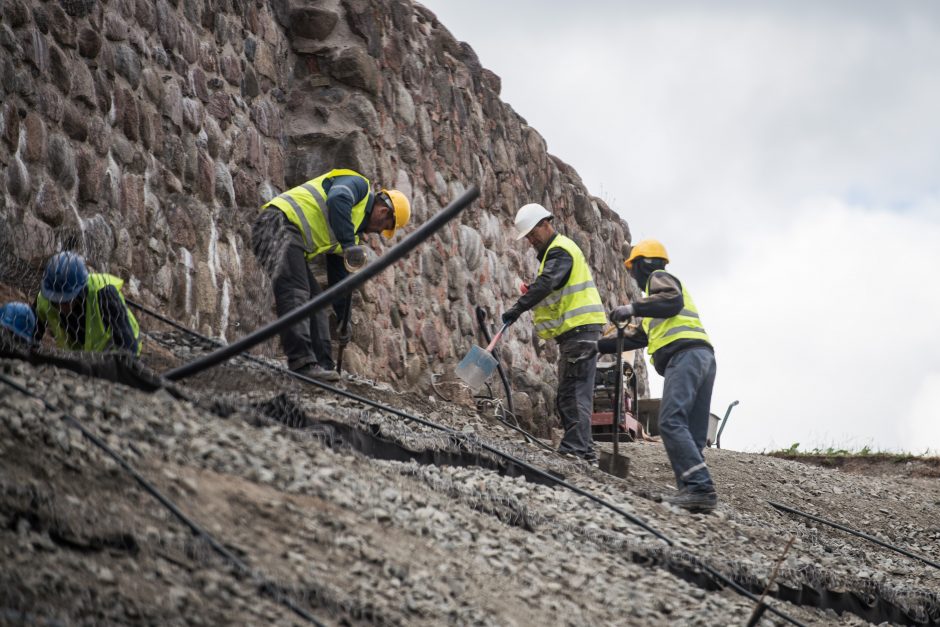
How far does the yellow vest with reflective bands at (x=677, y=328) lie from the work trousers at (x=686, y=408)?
3.8 inches

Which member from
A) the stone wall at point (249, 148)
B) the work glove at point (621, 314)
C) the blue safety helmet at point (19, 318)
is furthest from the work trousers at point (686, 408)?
the blue safety helmet at point (19, 318)

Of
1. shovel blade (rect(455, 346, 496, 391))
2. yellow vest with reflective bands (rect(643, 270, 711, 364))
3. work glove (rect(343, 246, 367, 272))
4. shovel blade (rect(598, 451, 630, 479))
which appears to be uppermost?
yellow vest with reflective bands (rect(643, 270, 711, 364))

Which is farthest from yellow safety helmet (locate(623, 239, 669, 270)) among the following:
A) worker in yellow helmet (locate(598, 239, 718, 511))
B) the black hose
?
the black hose

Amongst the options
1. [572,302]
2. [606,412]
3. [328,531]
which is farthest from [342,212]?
[606,412]

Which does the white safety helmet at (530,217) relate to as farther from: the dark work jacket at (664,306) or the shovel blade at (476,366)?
the dark work jacket at (664,306)

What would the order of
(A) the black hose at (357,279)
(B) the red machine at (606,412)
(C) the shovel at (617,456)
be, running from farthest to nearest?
(B) the red machine at (606,412)
(C) the shovel at (617,456)
(A) the black hose at (357,279)

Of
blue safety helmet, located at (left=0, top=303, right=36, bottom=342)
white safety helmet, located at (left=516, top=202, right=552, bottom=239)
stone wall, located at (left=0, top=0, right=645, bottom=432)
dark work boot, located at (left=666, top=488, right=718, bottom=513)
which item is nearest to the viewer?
blue safety helmet, located at (left=0, top=303, right=36, bottom=342)

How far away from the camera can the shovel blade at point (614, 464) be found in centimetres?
740

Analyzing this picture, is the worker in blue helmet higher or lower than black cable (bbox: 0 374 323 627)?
higher

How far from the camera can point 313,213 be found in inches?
267

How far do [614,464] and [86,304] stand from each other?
3.59m

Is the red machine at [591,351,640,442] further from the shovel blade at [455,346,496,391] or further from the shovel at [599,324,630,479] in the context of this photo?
the shovel blade at [455,346,496,391]

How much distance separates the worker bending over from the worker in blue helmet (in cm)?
288

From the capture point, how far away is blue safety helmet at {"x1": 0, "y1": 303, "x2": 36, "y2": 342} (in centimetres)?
523
